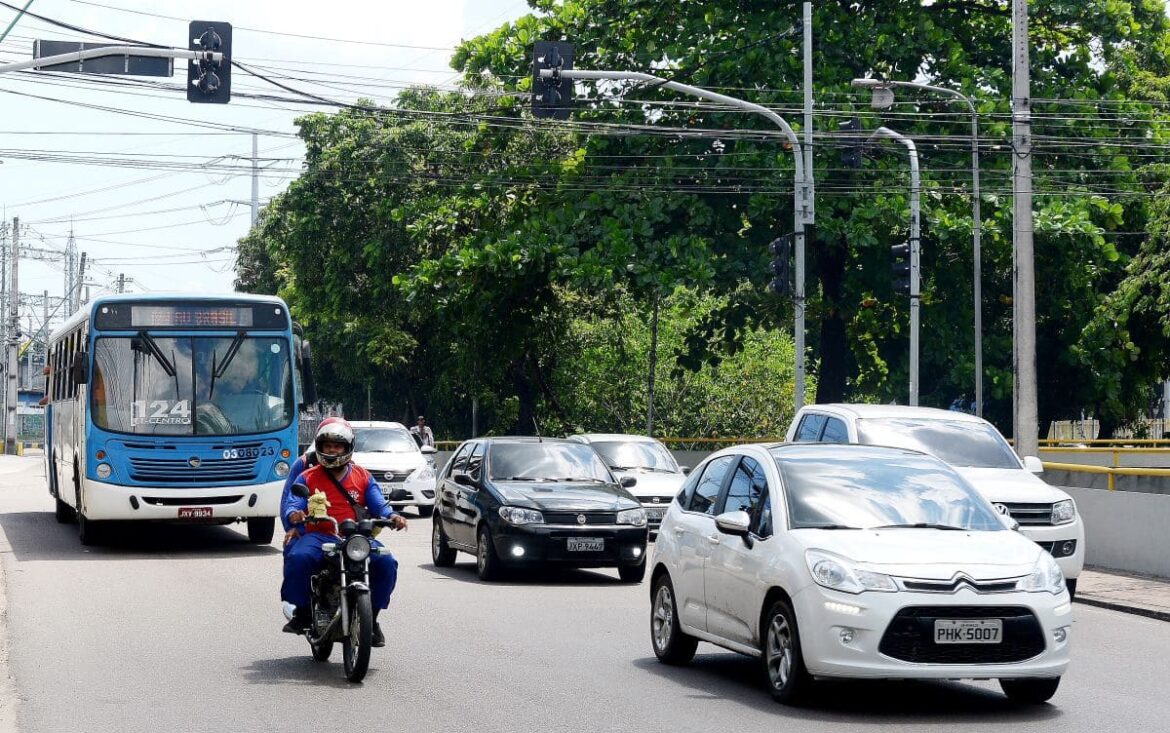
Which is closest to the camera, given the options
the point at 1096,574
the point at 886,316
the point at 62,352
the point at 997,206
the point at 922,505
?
the point at 922,505

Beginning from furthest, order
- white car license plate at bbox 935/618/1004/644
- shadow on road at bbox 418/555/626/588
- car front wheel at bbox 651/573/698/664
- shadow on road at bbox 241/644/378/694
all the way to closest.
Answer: shadow on road at bbox 418/555/626/588 < car front wheel at bbox 651/573/698/664 < shadow on road at bbox 241/644/378/694 < white car license plate at bbox 935/618/1004/644

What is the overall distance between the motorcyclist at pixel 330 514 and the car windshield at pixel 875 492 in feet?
8.45

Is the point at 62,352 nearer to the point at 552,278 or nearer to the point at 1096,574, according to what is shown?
the point at 552,278

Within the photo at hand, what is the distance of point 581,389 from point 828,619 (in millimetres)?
45371

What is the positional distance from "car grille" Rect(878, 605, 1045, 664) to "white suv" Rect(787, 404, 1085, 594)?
6846mm

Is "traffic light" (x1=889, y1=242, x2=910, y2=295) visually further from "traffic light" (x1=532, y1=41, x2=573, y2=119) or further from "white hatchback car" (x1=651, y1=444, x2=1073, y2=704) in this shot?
"white hatchback car" (x1=651, y1=444, x2=1073, y2=704)

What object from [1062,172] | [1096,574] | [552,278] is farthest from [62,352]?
[1062,172]

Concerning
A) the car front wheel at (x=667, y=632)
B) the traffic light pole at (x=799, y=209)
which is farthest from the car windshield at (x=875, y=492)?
the traffic light pole at (x=799, y=209)

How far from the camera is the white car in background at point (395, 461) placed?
1248 inches

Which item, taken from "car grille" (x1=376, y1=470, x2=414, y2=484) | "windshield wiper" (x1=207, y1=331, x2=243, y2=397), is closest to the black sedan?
"windshield wiper" (x1=207, y1=331, x2=243, y2=397)

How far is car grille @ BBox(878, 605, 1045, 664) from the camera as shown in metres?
9.50

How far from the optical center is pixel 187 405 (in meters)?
21.7

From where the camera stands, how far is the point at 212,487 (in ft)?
71.0

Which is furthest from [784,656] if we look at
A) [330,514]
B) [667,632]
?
[330,514]
